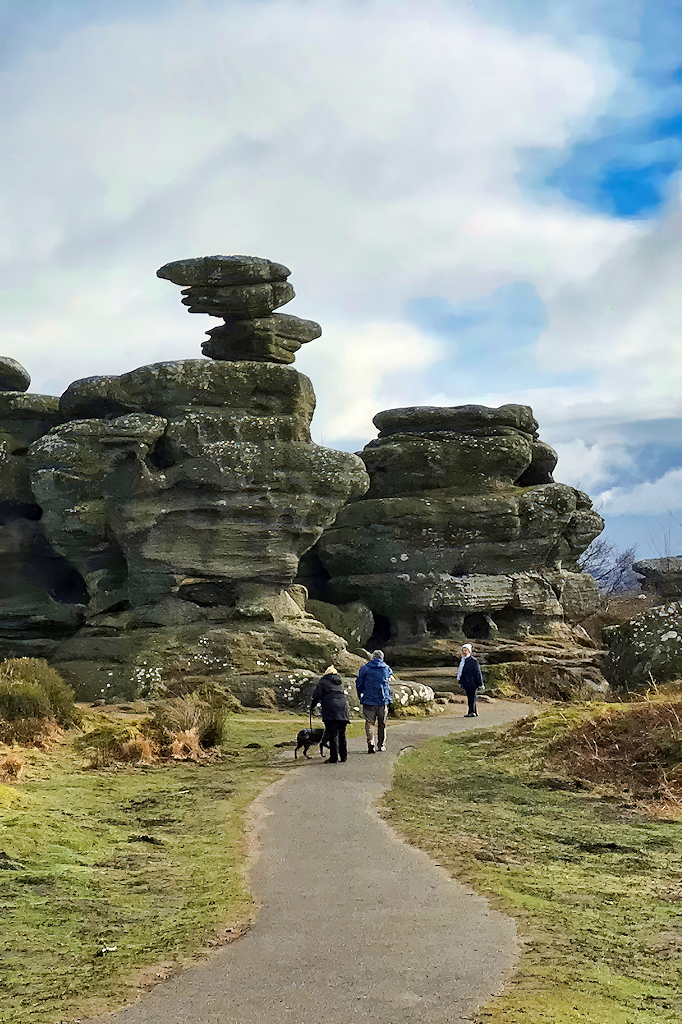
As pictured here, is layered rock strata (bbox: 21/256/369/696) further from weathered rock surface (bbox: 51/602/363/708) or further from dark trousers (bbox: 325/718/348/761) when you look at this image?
dark trousers (bbox: 325/718/348/761)

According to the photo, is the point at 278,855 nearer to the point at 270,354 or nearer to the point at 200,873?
the point at 200,873

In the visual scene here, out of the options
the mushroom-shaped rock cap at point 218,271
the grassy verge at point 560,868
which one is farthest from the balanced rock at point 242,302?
the grassy verge at point 560,868

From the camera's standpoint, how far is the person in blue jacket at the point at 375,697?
54.7 ft

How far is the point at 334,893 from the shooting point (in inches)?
300

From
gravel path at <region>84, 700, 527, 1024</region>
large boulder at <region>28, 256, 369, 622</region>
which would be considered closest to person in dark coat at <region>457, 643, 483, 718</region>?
large boulder at <region>28, 256, 369, 622</region>

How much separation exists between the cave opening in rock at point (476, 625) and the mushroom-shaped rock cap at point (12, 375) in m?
18.1

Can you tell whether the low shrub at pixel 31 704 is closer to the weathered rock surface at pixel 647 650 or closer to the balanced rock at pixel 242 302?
the weathered rock surface at pixel 647 650

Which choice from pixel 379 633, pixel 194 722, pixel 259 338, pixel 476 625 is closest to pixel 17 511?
pixel 259 338

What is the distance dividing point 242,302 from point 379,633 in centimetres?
1391

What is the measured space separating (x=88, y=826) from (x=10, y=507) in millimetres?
19659

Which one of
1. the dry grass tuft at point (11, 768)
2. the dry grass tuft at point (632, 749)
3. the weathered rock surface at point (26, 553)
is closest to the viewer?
the dry grass tuft at point (632, 749)

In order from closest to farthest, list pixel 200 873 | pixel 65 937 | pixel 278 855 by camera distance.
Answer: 1. pixel 65 937
2. pixel 200 873
3. pixel 278 855

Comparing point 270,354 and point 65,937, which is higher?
point 270,354

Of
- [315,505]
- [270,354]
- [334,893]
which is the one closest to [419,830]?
[334,893]
